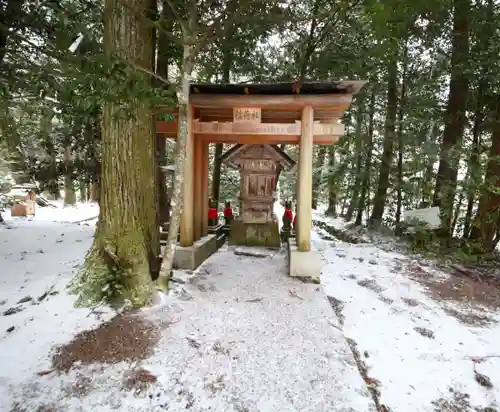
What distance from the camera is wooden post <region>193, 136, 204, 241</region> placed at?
20.3ft

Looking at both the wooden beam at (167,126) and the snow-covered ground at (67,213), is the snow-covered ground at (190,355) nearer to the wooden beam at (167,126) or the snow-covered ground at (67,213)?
the wooden beam at (167,126)

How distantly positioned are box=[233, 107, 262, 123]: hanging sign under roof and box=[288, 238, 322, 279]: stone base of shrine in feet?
7.67

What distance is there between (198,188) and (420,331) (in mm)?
4518

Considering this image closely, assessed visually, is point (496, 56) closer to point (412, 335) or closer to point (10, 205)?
point (412, 335)

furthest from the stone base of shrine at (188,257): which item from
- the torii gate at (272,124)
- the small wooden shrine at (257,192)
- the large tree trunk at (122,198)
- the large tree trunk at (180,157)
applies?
the small wooden shrine at (257,192)

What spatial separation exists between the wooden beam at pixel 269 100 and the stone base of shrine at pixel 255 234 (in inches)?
134

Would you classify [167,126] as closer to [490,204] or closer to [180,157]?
[180,157]

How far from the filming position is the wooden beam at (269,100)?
4.88m

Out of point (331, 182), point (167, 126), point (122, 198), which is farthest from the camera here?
point (331, 182)

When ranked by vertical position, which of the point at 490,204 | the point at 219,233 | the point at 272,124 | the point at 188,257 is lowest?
the point at 219,233

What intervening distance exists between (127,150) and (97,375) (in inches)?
93.0

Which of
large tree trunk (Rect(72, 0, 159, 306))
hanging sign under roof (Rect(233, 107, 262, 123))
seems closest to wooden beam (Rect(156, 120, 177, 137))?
hanging sign under roof (Rect(233, 107, 262, 123))

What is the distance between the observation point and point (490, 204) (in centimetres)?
649

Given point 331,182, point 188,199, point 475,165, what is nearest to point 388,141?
point 331,182
